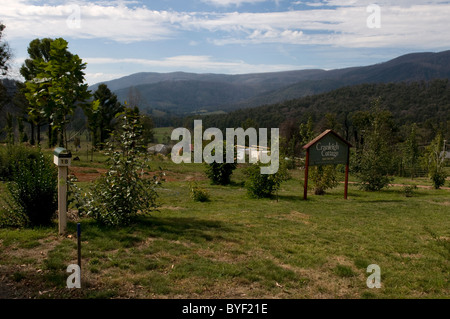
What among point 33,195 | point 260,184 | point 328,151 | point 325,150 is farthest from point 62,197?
point 328,151

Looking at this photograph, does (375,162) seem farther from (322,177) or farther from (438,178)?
(438,178)

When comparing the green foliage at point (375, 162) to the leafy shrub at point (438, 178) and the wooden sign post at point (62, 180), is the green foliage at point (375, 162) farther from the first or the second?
the wooden sign post at point (62, 180)

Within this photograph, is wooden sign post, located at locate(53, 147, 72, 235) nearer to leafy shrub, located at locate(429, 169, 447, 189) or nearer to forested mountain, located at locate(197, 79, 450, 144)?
leafy shrub, located at locate(429, 169, 447, 189)

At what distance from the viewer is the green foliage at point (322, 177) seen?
15875 mm

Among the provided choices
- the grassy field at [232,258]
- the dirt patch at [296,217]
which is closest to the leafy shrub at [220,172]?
the dirt patch at [296,217]

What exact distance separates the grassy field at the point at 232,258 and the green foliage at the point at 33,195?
1.45 ft

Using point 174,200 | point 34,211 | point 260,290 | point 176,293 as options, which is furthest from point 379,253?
point 174,200

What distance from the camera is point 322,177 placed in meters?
15.9

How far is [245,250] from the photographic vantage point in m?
6.57

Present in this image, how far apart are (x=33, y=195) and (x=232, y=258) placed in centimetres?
429
